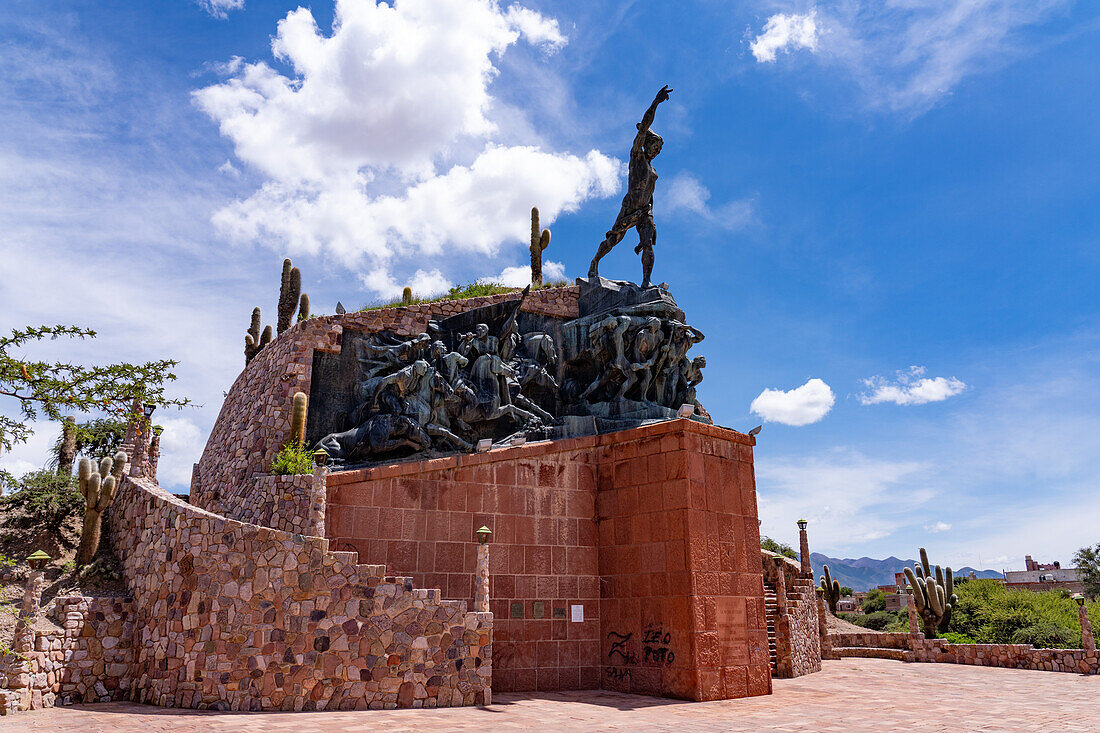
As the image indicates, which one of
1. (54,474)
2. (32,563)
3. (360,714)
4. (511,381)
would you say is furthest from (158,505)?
(54,474)

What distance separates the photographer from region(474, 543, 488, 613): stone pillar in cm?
1207

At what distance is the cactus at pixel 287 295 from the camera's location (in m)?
23.4

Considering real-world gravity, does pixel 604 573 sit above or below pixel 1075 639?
above

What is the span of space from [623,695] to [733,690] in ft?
6.28

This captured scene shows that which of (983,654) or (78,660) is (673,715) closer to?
(78,660)

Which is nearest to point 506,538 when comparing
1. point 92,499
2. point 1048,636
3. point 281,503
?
point 281,503

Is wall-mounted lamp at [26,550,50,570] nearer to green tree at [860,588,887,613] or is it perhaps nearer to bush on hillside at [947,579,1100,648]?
bush on hillside at [947,579,1100,648]

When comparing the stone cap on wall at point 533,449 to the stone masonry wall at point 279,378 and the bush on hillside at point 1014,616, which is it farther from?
the bush on hillside at point 1014,616

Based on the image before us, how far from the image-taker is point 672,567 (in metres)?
13.1

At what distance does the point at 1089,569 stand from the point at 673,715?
4425 cm

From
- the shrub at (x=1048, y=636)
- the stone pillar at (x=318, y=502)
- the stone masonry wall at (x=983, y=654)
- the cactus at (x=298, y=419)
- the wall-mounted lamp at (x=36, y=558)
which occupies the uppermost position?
the cactus at (x=298, y=419)

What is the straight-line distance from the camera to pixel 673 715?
10688 mm

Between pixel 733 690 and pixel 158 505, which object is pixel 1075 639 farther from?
pixel 158 505

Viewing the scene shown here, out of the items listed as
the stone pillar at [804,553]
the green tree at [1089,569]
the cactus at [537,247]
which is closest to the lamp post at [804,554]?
the stone pillar at [804,553]
